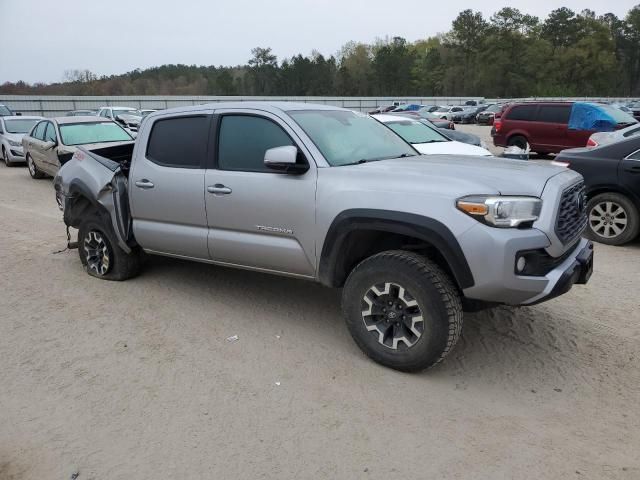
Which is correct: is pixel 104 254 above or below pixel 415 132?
below

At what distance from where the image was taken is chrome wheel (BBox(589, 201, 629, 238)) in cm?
691

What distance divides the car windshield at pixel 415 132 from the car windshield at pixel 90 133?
573 cm

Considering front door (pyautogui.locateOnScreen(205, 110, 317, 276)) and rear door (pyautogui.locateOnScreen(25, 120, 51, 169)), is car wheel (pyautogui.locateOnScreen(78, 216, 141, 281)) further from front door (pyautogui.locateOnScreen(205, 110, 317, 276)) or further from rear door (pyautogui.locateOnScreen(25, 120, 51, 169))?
rear door (pyautogui.locateOnScreen(25, 120, 51, 169))

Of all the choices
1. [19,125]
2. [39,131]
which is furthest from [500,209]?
[19,125]

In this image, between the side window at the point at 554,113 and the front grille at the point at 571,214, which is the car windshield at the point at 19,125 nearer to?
the side window at the point at 554,113

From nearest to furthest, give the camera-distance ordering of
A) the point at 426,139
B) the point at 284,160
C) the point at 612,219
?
the point at 284,160 → the point at 612,219 → the point at 426,139

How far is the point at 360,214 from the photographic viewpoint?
3.70 metres

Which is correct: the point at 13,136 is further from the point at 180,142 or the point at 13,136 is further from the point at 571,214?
the point at 571,214

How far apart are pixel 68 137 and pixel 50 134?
997mm

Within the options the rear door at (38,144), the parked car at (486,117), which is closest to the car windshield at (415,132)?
the rear door at (38,144)

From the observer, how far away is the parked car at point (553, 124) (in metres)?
14.9

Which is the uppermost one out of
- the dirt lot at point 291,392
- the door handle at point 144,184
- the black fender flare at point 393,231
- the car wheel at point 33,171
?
the door handle at point 144,184

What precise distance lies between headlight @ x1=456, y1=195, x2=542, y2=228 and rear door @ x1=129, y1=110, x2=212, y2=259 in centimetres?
232

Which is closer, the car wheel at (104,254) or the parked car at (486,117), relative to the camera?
the car wheel at (104,254)
